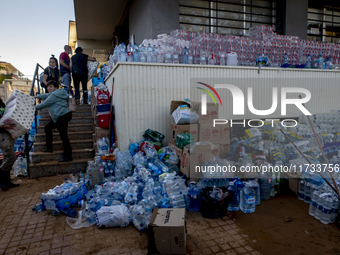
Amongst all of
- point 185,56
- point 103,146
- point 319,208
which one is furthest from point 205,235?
point 185,56

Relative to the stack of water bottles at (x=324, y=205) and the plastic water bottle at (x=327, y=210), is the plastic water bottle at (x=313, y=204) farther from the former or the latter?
the plastic water bottle at (x=327, y=210)

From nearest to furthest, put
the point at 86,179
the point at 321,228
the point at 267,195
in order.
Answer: the point at 321,228 < the point at 267,195 < the point at 86,179

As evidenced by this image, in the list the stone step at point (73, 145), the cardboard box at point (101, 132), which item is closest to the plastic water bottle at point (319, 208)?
→ the cardboard box at point (101, 132)

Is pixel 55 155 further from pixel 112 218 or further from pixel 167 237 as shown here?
pixel 167 237

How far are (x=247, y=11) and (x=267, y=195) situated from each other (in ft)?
23.2

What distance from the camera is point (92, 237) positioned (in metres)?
2.81

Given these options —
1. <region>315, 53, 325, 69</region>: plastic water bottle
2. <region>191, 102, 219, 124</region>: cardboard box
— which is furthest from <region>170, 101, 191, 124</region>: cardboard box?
<region>315, 53, 325, 69</region>: plastic water bottle

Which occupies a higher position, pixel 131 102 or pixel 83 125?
pixel 131 102

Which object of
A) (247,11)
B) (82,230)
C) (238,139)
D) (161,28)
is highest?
(247,11)

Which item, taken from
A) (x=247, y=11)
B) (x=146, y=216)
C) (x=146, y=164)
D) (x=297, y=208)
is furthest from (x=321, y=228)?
(x=247, y=11)

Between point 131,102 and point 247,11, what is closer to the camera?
point 131,102

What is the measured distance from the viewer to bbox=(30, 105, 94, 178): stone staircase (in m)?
5.17

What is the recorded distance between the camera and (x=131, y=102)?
5191 millimetres

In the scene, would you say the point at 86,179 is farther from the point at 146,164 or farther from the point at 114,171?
the point at 146,164
